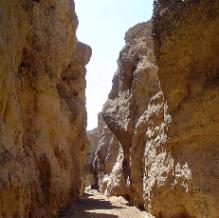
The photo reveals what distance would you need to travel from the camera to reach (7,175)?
695 cm

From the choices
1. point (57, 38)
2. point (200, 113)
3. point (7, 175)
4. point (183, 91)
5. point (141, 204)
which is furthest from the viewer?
point (57, 38)

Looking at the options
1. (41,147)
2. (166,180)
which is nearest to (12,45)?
→ (41,147)

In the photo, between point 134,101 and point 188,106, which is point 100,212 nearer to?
point 134,101

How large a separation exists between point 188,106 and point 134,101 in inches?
248

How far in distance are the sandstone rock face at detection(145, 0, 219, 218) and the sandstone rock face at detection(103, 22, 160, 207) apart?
12.1 feet

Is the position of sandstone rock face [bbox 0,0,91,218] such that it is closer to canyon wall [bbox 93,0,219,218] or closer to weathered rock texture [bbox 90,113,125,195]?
weathered rock texture [bbox 90,113,125,195]

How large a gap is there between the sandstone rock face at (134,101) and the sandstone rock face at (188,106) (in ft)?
12.1

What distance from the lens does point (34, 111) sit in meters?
11.6

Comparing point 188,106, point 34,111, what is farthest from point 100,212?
point 188,106

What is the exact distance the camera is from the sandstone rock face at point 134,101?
43.5 ft

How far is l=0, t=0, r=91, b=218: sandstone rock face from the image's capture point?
753 cm

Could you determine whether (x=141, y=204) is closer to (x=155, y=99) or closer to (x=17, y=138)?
(x=155, y=99)

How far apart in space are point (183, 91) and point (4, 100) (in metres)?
3.82

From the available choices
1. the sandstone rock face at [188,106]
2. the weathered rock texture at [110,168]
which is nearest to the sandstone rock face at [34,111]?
the weathered rock texture at [110,168]
